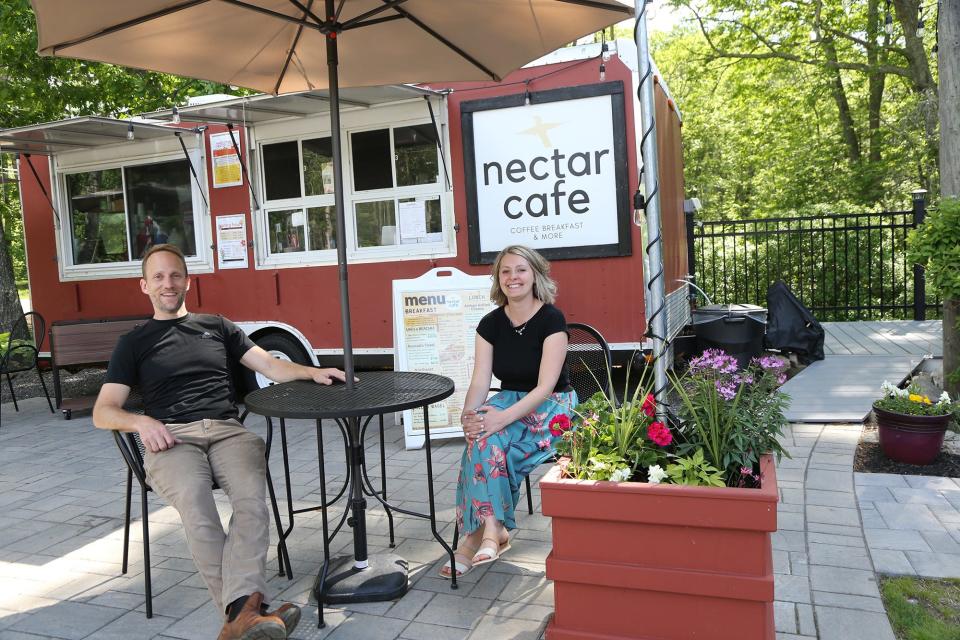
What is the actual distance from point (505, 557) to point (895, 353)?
5370 millimetres

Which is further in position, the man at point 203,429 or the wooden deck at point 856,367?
the wooden deck at point 856,367

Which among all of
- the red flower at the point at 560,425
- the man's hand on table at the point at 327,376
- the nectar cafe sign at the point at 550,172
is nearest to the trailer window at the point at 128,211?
the nectar cafe sign at the point at 550,172

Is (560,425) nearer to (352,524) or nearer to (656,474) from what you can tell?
(656,474)

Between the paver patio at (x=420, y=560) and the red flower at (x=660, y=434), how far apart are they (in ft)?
2.51

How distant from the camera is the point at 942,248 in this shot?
4695 mm

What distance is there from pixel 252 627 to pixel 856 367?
223 inches

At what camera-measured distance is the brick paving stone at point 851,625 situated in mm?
2359

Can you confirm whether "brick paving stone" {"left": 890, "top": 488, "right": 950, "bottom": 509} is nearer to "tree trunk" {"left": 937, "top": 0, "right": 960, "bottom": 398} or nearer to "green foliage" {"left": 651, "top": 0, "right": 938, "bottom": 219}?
"tree trunk" {"left": 937, "top": 0, "right": 960, "bottom": 398}

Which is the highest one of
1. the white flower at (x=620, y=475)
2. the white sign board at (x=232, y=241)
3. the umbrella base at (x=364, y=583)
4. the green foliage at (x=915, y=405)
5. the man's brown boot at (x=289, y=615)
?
the white sign board at (x=232, y=241)

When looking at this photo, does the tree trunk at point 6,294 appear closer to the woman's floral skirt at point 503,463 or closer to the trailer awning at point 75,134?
the trailer awning at point 75,134

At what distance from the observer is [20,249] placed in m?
21.5

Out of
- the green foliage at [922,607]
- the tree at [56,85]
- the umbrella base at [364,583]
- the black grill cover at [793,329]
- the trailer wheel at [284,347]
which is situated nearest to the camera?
the green foliage at [922,607]

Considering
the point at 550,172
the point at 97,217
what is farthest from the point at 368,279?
the point at 97,217

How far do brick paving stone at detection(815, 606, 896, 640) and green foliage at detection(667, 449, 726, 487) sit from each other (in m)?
0.70
